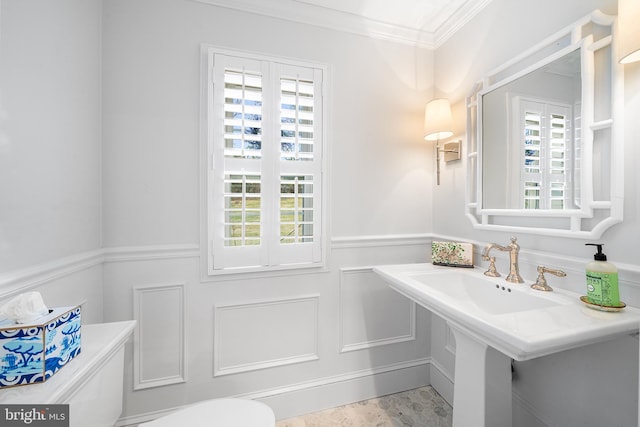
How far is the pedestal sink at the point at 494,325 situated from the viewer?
794 millimetres

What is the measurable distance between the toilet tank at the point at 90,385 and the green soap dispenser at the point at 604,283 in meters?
1.66

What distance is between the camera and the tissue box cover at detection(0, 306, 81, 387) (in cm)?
72

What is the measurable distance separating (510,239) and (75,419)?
1.85 meters

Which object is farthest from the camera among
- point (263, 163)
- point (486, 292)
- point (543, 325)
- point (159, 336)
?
point (263, 163)

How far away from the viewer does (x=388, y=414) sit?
169cm

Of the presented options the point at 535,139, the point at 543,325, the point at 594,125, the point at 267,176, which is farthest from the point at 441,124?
the point at 543,325

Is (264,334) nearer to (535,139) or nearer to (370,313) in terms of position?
(370,313)

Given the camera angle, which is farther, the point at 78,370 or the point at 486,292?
the point at 486,292

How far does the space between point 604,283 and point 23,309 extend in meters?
1.79

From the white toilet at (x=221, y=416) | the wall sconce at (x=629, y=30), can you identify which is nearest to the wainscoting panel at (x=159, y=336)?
the white toilet at (x=221, y=416)

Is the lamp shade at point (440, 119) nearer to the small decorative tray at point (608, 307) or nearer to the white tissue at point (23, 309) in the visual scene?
the small decorative tray at point (608, 307)

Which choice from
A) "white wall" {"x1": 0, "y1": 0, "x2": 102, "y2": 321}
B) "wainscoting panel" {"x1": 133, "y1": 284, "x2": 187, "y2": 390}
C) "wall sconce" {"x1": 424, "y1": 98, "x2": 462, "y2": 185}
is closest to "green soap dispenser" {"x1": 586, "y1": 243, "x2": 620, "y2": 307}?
"wall sconce" {"x1": 424, "y1": 98, "x2": 462, "y2": 185}

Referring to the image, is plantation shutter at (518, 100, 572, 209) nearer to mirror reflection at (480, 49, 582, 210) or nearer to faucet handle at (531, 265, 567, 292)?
mirror reflection at (480, 49, 582, 210)

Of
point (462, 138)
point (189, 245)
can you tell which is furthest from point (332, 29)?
point (189, 245)
